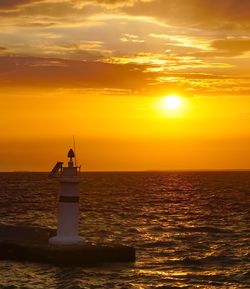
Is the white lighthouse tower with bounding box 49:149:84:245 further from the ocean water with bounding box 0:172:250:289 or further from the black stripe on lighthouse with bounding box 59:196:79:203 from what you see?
the ocean water with bounding box 0:172:250:289

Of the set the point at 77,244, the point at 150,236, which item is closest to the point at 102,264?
the point at 77,244

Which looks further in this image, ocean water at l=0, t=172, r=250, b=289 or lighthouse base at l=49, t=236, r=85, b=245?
lighthouse base at l=49, t=236, r=85, b=245

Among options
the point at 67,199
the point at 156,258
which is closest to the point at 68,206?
the point at 67,199

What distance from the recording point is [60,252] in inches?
909

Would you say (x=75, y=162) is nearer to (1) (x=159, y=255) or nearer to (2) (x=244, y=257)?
(1) (x=159, y=255)

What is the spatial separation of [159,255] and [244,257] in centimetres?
368

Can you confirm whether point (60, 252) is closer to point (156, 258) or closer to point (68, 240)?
point (68, 240)

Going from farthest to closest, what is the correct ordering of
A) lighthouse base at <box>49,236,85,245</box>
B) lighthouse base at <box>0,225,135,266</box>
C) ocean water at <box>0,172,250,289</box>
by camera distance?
lighthouse base at <box>49,236,85,245</box>
lighthouse base at <box>0,225,135,266</box>
ocean water at <box>0,172,250,289</box>

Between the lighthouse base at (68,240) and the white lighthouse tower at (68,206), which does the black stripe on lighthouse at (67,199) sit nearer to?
the white lighthouse tower at (68,206)

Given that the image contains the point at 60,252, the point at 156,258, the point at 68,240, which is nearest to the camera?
the point at 60,252

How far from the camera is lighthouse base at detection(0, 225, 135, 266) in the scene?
23062mm

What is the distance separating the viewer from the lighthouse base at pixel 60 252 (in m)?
23.1

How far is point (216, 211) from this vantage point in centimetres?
5750

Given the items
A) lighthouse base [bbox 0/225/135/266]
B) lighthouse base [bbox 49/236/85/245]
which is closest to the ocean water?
lighthouse base [bbox 0/225/135/266]
